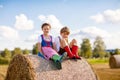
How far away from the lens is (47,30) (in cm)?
843

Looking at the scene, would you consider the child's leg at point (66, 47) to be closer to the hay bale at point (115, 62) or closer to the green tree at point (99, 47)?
the hay bale at point (115, 62)

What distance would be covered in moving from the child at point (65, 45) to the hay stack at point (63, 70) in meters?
0.17

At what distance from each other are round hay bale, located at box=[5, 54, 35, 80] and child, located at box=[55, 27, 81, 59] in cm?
90

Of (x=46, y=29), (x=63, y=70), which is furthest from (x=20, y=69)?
(x=46, y=29)

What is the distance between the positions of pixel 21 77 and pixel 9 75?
60 cm

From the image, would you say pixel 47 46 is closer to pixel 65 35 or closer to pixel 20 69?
pixel 65 35

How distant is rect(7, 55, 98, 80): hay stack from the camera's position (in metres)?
7.68

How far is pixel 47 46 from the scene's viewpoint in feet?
27.4

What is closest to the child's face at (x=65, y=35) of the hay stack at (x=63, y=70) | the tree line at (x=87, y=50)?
the hay stack at (x=63, y=70)

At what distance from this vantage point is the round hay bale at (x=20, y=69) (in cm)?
766

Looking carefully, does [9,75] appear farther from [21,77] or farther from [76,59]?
[76,59]

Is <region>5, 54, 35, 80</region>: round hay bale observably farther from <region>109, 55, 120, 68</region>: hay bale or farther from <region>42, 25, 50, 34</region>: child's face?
<region>109, 55, 120, 68</region>: hay bale

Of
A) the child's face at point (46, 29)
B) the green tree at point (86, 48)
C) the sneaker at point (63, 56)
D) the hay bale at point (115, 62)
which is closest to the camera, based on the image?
the sneaker at point (63, 56)

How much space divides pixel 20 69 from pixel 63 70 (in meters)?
1.00
